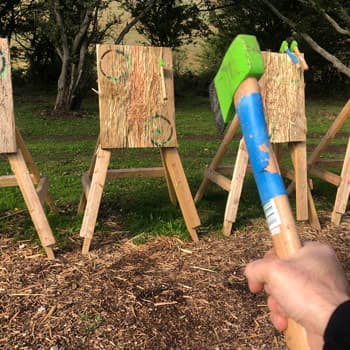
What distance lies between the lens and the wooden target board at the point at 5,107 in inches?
138

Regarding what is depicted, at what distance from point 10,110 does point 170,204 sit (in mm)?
2146

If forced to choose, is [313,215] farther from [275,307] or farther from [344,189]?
[275,307]

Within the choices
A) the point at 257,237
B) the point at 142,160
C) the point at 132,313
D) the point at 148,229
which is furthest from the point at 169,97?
the point at 142,160

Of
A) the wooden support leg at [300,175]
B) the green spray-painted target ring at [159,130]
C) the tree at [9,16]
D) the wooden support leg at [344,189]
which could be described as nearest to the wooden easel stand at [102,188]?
the green spray-painted target ring at [159,130]

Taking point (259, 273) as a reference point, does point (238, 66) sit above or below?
above

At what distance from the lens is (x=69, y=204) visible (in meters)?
5.07

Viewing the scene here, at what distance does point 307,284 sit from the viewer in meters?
0.93

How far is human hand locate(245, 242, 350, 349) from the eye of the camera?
2.96ft

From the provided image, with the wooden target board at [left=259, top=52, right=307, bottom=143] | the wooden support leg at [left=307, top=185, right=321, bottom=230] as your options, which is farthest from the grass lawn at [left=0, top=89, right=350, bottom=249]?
the wooden target board at [left=259, top=52, right=307, bottom=143]

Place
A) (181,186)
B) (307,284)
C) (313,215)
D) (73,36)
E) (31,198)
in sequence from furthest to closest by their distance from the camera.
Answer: (73,36), (313,215), (181,186), (31,198), (307,284)

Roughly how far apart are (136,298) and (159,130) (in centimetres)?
148

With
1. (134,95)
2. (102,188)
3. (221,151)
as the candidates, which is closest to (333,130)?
(221,151)

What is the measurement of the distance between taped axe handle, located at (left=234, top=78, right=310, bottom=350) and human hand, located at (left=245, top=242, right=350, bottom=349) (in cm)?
5

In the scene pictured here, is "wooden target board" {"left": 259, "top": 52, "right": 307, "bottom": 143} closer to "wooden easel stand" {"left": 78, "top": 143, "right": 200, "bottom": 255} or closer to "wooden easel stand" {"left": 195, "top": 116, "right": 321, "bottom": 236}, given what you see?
"wooden easel stand" {"left": 195, "top": 116, "right": 321, "bottom": 236}
